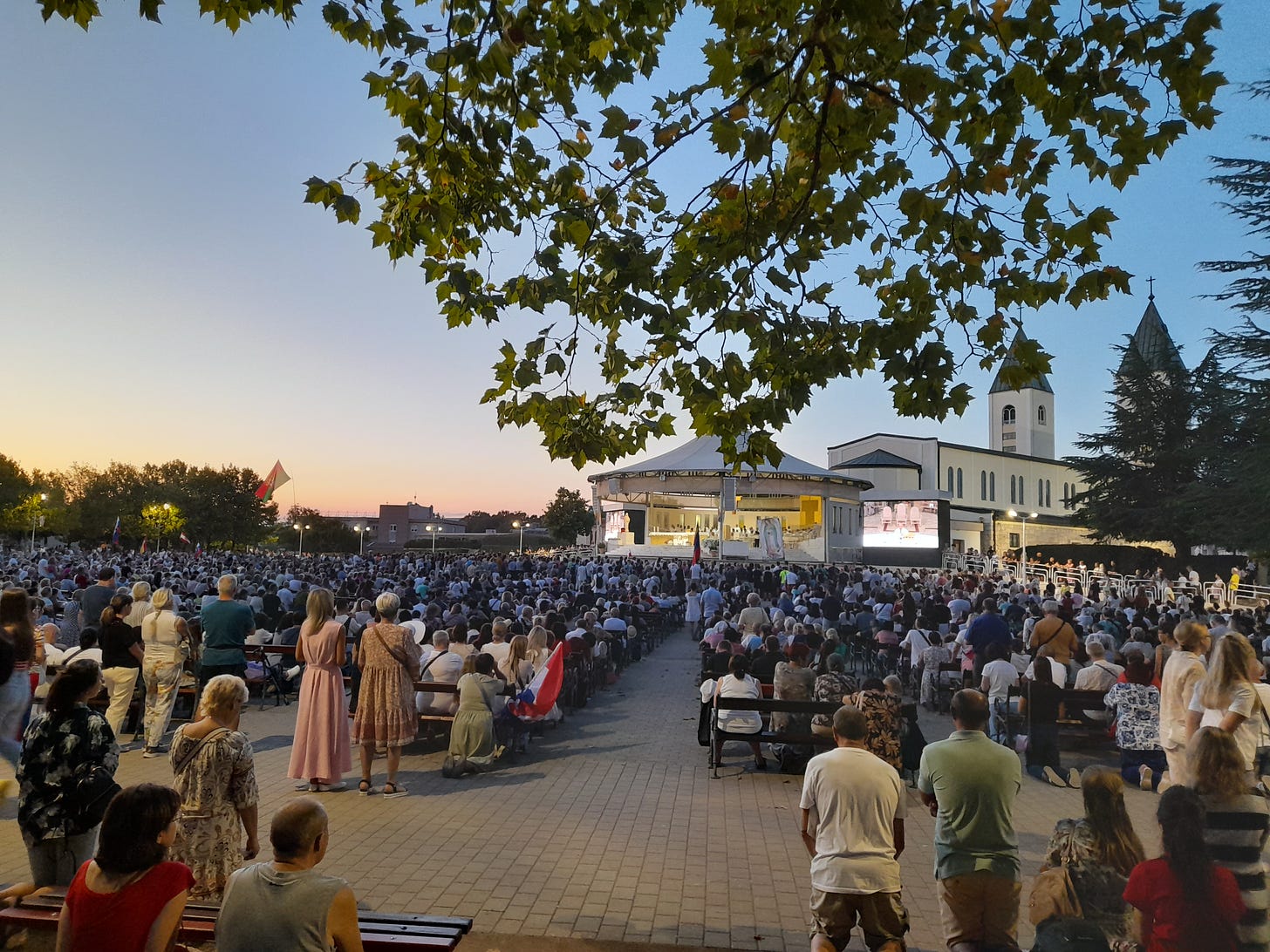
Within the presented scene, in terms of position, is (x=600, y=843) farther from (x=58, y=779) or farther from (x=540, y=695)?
(x=58, y=779)

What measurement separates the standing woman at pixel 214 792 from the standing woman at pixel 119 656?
4.73m

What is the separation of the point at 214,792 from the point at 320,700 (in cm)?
278

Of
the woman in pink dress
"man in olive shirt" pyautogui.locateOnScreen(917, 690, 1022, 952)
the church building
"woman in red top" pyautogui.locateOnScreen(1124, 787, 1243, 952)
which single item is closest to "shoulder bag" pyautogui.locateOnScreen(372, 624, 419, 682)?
the woman in pink dress

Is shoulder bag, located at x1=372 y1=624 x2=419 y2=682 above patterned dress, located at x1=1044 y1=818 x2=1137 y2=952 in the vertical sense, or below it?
above

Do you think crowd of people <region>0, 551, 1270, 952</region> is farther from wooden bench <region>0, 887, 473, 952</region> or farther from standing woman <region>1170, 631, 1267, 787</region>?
wooden bench <region>0, 887, 473, 952</region>

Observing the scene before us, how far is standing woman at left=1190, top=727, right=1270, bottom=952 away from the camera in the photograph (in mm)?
3301

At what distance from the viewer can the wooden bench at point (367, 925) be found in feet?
9.75

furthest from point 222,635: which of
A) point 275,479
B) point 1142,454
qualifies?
point 1142,454

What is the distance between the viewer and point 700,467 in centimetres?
4816

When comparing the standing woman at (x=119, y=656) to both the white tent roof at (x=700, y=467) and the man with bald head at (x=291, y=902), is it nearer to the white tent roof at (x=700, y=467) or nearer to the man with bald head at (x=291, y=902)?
the man with bald head at (x=291, y=902)

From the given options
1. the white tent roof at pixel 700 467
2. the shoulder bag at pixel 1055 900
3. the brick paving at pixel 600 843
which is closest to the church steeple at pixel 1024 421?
the white tent roof at pixel 700 467

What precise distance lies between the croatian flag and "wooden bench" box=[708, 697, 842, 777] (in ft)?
5.74

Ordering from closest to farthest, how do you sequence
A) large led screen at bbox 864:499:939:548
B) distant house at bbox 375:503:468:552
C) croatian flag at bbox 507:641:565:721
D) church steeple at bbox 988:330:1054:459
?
croatian flag at bbox 507:641:565:721 → large led screen at bbox 864:499:939:548 → church steeple at bbox 988:330:1054:459 → distant house at bbox 375:503:468:552

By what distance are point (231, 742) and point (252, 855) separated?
59cm
